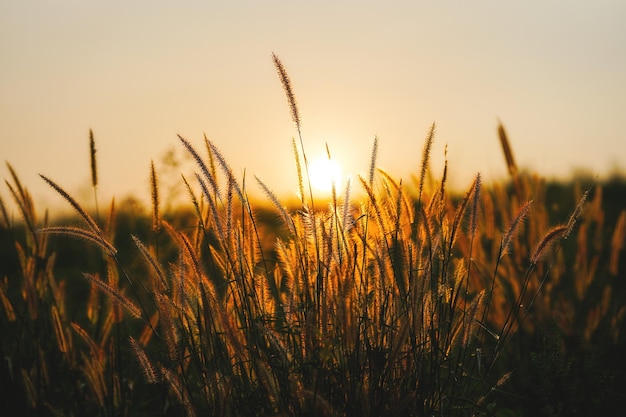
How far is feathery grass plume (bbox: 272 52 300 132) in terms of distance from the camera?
7.90 ft

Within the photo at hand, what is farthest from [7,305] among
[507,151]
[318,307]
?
[507,151]

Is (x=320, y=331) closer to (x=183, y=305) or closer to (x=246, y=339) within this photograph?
(x=246, y=339)

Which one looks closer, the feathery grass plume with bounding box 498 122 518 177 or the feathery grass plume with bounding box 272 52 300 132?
the feathery grass plume with bounding box 272 52 300 132

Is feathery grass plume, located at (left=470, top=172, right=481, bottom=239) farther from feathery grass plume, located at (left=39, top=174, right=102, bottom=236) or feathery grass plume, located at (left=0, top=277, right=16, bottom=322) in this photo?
feathery grass plume, located at (left=0, top=277, right=16, bottom=322)

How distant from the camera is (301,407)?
2266 mm

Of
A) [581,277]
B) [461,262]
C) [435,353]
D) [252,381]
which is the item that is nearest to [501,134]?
[581,277]

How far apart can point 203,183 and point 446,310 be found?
91 cm

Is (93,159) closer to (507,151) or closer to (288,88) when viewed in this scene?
(288,88)

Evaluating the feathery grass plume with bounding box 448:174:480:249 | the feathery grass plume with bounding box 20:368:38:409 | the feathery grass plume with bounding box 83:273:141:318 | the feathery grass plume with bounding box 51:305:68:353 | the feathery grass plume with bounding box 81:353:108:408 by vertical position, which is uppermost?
the feathery grass plume with bounding box 448:174:480:249

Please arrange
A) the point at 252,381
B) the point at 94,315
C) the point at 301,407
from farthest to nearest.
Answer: the point at 94,315
the point at 252,381
the point at 301,407

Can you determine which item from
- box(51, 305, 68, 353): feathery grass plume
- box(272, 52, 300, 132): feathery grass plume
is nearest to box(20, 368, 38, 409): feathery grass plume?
box(51, 305, 68, 353): feathery grass plume

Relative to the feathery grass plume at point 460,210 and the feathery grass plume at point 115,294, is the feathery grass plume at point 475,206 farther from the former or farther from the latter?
the feathery grass plume at point 115,294

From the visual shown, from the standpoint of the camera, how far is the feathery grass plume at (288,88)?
94.8 inches

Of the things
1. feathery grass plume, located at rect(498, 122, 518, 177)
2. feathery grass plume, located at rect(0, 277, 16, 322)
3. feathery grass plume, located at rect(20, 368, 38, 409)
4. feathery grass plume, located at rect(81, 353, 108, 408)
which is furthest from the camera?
feathery grass plume, located at rect(498, 122, 518, 177)
